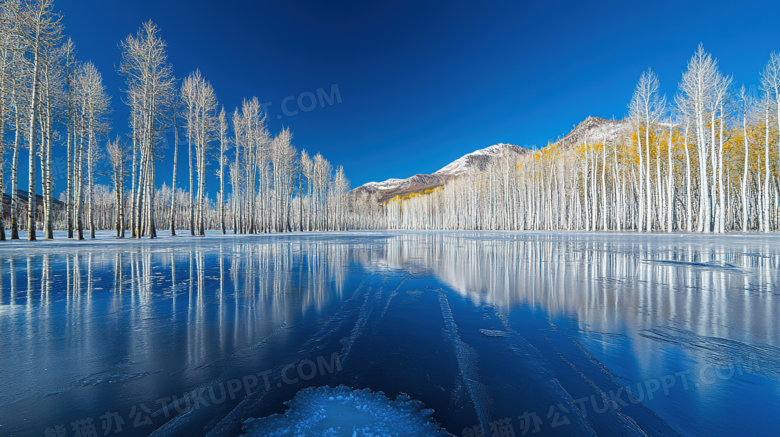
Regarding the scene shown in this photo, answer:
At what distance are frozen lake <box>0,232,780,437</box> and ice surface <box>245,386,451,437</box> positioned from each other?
0.4 inches

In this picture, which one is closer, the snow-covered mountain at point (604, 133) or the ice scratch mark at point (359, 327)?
the ice scratch mark at point (359, 327)

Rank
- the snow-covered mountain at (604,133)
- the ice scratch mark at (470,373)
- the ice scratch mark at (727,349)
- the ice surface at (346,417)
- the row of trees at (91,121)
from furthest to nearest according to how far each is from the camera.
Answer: the snow-covered mountain at (604,133) → the row of trees at (91,121) → the ice scratch mark at (727,349) → the ice scratch mark at (470,373) → the ice surface at (346,417)

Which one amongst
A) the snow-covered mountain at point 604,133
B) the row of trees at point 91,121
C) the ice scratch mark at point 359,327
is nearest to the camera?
the ice scratch mark at point 359,327

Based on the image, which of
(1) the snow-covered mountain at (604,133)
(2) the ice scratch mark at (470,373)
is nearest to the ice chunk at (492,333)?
(2) the ice scratch mark at (470,373)

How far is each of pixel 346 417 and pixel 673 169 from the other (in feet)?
117

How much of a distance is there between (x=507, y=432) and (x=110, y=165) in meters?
42.6

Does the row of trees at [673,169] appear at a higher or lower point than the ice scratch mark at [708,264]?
higher

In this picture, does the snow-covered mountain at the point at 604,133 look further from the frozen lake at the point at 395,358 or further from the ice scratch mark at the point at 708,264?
the frozen lake at the point at 395,358

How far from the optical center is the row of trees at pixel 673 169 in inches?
772

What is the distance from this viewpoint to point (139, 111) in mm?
19250

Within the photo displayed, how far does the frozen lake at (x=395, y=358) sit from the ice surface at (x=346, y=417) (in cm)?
1

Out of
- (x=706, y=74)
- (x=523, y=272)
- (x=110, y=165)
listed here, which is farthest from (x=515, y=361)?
(x=110, y=165)

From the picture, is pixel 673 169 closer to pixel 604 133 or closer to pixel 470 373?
pixel 604 133

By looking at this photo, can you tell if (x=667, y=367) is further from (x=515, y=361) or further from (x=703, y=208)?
(x=703, y=208)
